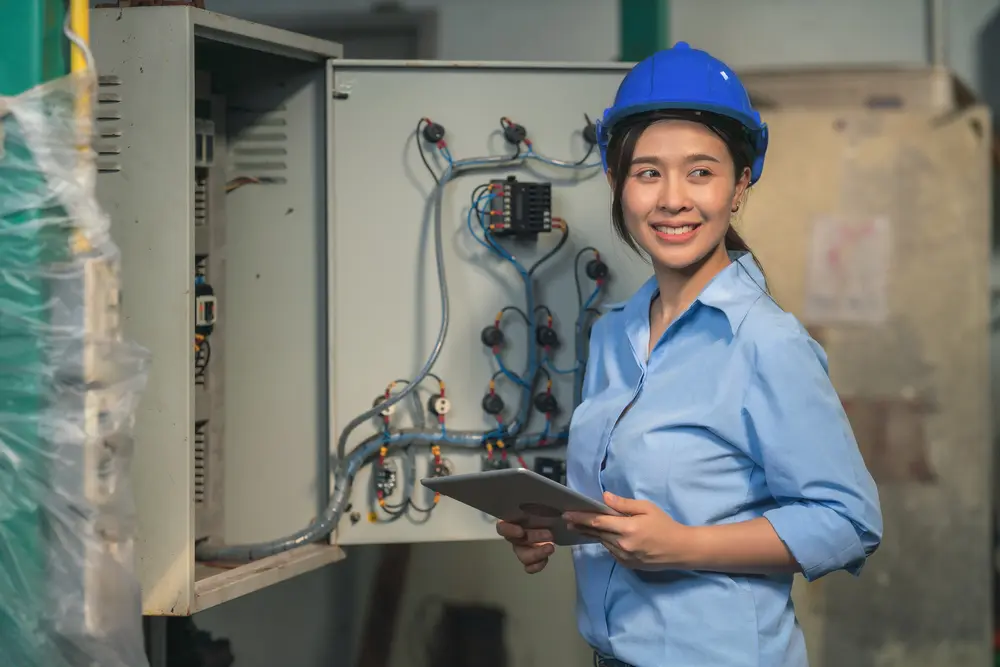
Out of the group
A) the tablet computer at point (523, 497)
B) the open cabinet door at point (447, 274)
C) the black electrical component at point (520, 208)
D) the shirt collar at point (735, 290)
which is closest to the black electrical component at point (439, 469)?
the open cabinet door at point (447, 274)

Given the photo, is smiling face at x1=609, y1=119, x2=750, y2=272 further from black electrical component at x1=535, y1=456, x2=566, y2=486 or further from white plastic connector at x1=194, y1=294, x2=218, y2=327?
white plastic connector at x1=194, y1=294, x2=218, y2=327

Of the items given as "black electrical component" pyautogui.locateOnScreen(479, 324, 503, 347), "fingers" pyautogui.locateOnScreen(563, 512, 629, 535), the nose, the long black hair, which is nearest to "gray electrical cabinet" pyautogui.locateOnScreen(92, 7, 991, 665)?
"black electrical component" pyautogui.locateOnScreen(479, 324, 503, 347)

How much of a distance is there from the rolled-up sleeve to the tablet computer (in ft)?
0.64

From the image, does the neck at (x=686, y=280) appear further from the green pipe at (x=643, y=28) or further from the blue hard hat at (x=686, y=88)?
the green pipe at (x=643, y=28)

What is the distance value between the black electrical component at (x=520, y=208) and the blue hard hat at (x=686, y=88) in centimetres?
56

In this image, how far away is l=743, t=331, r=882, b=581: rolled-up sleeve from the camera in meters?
1.11

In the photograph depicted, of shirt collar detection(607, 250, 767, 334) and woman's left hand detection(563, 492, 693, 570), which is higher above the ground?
shirt collar detection(607, 250, 767, 334)

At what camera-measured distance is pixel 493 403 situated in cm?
190

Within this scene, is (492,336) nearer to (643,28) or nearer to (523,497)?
(523,497)

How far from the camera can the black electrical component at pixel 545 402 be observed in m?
1.91

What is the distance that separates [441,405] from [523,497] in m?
0.73

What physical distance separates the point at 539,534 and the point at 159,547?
0.67m

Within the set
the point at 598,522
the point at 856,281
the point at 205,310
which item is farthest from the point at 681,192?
the point at 856,281

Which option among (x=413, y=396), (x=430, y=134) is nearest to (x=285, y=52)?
(x=430, y=134)
